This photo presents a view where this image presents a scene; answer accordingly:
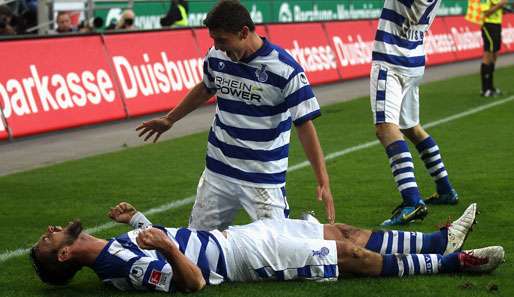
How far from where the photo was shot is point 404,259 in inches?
278

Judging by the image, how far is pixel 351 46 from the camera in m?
24.7

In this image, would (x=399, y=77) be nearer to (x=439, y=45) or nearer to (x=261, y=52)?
(x=261, y=52)

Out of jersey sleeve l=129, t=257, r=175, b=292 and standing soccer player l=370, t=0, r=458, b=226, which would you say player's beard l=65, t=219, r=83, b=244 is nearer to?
jersey sleeve l=129, t=257, r=175, b=292

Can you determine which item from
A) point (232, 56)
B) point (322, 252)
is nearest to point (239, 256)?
point (322, 252)

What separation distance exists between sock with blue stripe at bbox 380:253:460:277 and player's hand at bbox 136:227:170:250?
1.36 metres

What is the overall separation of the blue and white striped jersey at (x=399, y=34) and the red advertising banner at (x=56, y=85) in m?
6.37

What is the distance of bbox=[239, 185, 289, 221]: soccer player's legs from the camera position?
291 inches

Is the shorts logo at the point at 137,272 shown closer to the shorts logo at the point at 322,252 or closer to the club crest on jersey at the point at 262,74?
the shorts logo at the point at 322,252

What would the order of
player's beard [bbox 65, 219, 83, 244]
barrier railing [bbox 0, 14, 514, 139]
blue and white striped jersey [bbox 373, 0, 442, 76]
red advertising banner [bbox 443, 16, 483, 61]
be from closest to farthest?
player's beard [bbox 65, 219, 83, 244] < blue and white striped jersey [bbox 373, 0, 442, 76] < barrier railing [bbox 0, 14, 514, 139] < red advertising banner [bbox 443, 16, 483, 61]

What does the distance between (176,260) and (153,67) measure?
37.5 feet

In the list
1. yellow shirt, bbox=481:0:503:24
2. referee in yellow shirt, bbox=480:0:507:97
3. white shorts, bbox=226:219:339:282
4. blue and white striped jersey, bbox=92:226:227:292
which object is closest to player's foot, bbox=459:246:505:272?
white shorts, bbox=226:219:339:282

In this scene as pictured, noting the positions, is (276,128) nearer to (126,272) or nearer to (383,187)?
(126,272)

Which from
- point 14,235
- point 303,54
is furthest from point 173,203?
point 303,54

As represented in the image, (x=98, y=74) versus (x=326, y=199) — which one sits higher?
(x=326, y=199)
